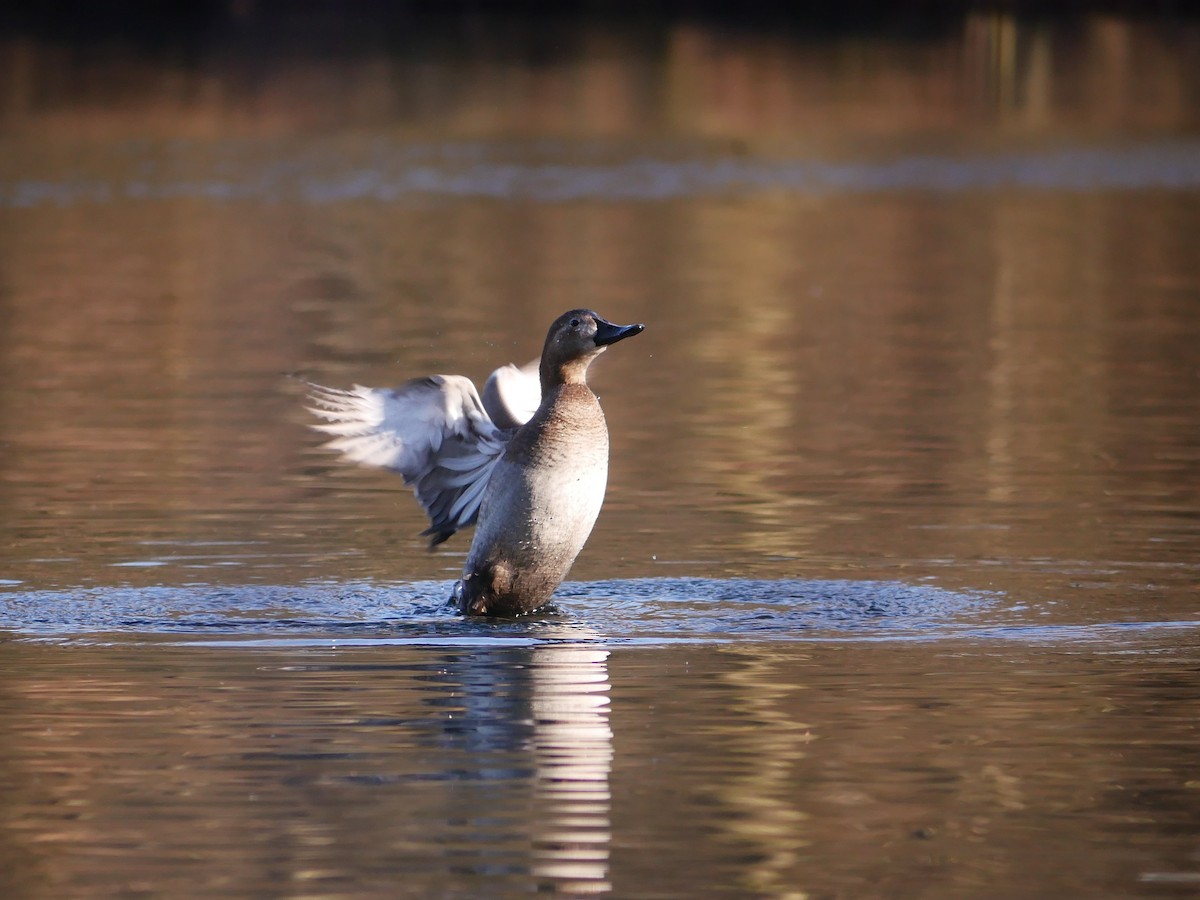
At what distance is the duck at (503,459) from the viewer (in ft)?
32.2

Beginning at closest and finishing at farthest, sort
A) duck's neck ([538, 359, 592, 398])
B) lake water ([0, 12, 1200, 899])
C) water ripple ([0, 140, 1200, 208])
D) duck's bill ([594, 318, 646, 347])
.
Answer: lake water ([0, 12, 1200, 899]), duck's bill ([594, 318, 646, 347]), duck's neck ([538, 359, 592, 398]), water ripple ([0, 140, 1200, 208])

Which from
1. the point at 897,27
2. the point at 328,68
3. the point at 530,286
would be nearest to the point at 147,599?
the point at 530,286

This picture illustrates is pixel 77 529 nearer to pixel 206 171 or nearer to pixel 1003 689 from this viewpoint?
pixel 1003 689

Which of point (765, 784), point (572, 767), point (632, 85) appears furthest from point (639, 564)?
point (632, 85)

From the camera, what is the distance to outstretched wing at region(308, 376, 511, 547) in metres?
10.2

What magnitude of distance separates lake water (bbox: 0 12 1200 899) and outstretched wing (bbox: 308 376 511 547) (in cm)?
52

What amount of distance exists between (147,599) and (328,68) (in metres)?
47.0

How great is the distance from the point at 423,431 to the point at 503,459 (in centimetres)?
43

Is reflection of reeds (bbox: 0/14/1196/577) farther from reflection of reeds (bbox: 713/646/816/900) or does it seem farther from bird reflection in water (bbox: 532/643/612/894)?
reflection of reeds (bbox: 713/646/816/900)

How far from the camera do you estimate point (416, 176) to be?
3581 cm

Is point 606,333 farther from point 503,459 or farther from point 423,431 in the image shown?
point 423,431

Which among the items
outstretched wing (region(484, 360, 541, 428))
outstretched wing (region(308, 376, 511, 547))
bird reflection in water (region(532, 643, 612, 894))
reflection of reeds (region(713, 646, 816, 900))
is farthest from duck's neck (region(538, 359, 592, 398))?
reflection of reeds (region(713, 646, 816, 900))

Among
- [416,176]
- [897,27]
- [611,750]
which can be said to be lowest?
[611,750]

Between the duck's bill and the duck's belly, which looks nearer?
the duck's belly
